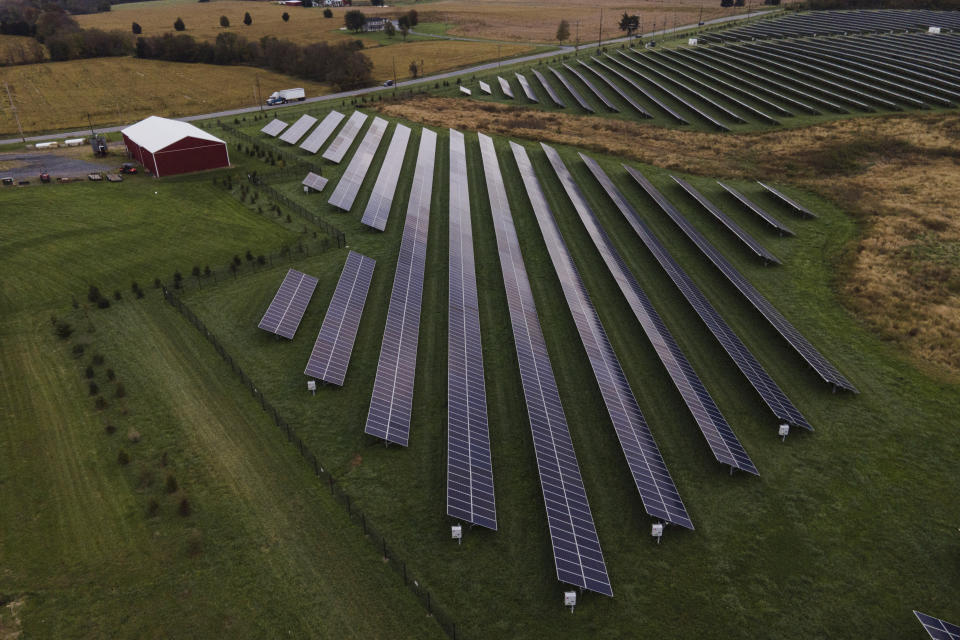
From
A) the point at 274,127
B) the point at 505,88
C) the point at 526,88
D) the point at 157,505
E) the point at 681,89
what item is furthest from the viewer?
the point at 526,88

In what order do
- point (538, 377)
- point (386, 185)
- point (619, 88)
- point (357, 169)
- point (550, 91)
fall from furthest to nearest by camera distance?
point (619, 88)
point (550, 91)
point (357, 169)
point (386, 185)
point (538, 377)

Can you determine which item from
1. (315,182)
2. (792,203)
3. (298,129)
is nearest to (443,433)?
(315,182)

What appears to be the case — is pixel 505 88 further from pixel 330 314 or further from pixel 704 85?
pixel 330 314

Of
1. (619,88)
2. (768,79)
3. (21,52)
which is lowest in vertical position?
(619,88)

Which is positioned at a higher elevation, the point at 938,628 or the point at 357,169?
the point at 357,169

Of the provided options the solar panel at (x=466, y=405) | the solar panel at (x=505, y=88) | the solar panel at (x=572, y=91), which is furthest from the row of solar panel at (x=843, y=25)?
the solar panel at (x=466, y=405)

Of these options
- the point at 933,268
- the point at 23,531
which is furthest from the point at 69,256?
the point at 933,268
